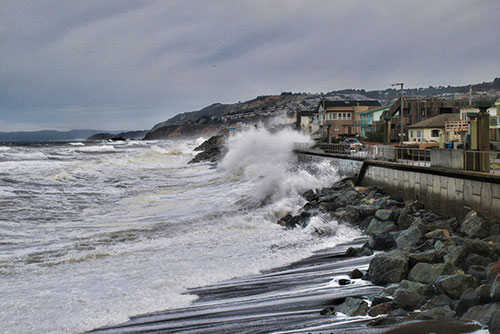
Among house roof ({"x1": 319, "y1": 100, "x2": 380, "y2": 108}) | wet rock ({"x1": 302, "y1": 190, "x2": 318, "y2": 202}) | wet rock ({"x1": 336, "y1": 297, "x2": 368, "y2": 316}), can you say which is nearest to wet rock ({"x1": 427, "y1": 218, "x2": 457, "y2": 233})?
wet rock ({"x1": 336, "y1": 297, "x2": 368, "y2": 316})

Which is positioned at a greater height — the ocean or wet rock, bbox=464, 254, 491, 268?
wet rock, bbox=464, 254, 491, 268

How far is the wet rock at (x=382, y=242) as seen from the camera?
9398mm

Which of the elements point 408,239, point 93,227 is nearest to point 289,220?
point 408,239

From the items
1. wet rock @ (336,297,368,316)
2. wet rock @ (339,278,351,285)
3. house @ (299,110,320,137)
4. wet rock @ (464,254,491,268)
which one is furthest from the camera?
house @ (299,110,320,137)

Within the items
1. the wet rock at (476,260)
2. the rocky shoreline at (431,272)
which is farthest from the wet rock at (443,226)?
the wet rock at (476,260)

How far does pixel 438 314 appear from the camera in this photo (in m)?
5.53

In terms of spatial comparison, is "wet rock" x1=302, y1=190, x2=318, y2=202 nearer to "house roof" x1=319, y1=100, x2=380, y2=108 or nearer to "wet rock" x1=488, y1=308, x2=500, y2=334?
"wet rock" x1=488, y1=308, x2=500, y2=334

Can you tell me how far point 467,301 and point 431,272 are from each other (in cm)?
125

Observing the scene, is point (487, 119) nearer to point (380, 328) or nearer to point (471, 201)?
point (471, 201)

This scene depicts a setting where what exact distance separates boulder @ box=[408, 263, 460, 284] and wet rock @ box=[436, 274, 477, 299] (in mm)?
480

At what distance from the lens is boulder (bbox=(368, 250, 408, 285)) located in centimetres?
710

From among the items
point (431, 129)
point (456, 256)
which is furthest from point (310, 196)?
point (431, 129)

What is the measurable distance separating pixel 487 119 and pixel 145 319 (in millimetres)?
10849

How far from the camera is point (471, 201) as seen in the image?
10.9 metres
